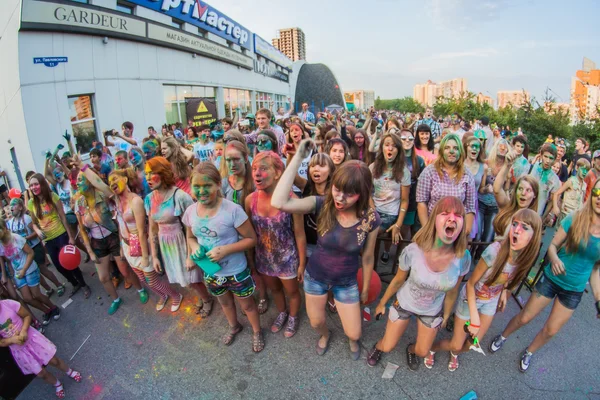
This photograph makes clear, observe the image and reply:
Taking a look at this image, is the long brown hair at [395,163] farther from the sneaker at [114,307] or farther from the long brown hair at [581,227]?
the sneaker at [114,307]

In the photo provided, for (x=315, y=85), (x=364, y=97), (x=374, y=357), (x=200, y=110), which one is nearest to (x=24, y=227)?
(x=374, y=357)

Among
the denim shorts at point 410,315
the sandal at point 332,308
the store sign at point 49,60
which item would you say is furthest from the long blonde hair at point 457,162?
the store sign at point 49,60

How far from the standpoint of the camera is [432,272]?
2.29 meters

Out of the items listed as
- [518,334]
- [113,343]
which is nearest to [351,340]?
[518,334]

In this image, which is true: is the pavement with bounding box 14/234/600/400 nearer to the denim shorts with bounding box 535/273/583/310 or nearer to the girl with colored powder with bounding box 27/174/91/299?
the denim shorts with bounding box 535/273/583/310

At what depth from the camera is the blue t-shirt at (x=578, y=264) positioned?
2.32 meters

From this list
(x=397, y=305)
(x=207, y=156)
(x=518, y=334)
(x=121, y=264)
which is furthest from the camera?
(x=207, y=156)

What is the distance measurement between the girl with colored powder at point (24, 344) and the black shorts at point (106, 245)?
3.75 ft

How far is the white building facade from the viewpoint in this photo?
25.2ft

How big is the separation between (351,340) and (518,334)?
1.84m

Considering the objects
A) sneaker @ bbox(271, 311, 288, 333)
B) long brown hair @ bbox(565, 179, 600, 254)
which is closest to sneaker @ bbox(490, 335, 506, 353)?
long brown hair @ bbox(565, 179, 600, 254)

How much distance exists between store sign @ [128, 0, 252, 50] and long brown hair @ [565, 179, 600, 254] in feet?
49.1

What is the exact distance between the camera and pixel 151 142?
4637 mm

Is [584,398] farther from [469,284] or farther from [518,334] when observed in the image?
[469,284]
